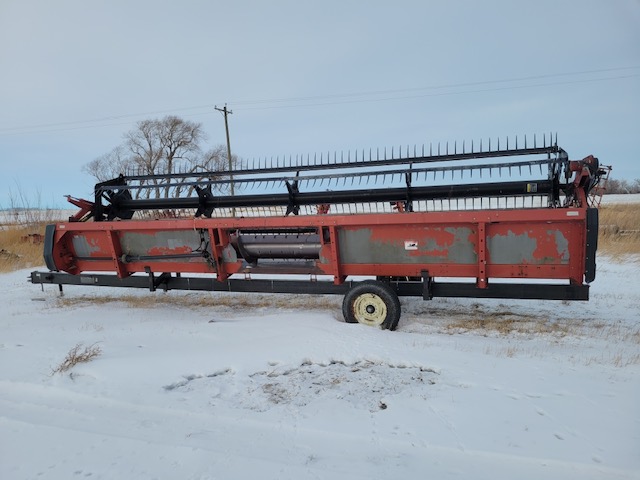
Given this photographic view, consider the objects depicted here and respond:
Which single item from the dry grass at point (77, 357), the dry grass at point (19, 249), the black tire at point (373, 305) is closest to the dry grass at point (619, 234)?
the black tire at point (373, 305)

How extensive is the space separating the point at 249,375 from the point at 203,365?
46 cm

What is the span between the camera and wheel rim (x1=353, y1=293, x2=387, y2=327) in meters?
5.02

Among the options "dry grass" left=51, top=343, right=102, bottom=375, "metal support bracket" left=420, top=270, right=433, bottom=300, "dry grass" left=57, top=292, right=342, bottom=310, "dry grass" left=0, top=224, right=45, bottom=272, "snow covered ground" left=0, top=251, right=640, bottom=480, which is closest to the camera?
"snow covered ground" left=0, top=251, right=640, bottom=480

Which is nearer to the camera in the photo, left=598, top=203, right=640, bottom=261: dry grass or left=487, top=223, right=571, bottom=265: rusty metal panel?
left=487, top=223, right=571, bottom=265: rusty metal panel

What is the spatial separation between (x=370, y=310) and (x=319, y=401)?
2.24 meters

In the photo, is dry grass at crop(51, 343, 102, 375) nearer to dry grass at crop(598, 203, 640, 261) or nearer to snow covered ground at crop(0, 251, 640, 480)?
snow covered ground at crop(0, 251, 640, 480)

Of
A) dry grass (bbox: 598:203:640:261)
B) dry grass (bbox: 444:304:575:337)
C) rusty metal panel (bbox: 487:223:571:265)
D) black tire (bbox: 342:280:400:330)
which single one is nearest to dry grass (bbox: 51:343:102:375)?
black tire (bbox: 342:280:400:330)

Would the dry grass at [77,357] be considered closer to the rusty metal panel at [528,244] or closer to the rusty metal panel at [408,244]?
the rusty metal panel at [408,244]

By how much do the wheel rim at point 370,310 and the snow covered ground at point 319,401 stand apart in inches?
13.9

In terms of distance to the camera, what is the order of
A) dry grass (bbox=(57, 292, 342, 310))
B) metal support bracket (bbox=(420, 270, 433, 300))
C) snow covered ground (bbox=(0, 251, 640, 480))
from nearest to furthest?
snow covered ground (bbox=(0, 251, 640, 480)) → metal support bracket (bbox=(420, 270, 433, 300)) → dry grass (bbox=(57, 292, 342, 310))

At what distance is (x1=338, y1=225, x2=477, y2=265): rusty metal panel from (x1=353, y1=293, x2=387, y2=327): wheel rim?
510 mm

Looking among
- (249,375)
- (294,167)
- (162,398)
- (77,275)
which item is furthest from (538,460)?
(77,275)

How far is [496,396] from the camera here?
289 centimetres

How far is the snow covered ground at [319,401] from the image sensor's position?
85.9 inches
